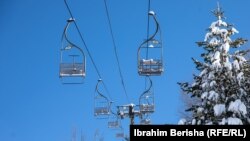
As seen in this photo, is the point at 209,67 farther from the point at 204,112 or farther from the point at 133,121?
the point at 133,121

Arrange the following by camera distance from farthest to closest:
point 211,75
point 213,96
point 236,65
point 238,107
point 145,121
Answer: point 145,121 < point 211,75 < point 236,65 < point 213,96 < point 238,107

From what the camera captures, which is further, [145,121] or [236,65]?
[145,121]

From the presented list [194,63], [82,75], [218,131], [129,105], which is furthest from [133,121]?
[218,131]

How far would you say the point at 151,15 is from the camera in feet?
48.5

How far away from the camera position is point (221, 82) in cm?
1809

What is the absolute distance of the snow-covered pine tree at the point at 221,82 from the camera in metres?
17.5

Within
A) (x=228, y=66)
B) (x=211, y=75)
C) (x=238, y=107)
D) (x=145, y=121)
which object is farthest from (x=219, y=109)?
(x=145, y=121)

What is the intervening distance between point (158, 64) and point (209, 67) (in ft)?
6.88

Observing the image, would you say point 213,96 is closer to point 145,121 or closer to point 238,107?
point 238,107

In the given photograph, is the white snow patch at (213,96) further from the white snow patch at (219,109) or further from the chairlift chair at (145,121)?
the chairlift chair at (145,121)

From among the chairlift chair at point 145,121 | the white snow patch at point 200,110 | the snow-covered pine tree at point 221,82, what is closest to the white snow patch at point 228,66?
the snow-covered pine tree at point 221,82

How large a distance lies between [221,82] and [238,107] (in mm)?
1322

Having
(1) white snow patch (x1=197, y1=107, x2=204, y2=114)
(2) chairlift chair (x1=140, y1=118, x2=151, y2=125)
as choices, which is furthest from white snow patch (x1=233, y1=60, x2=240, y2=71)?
(2) chairlift chair (x1=140, y1=118, x2=151, y2=125)

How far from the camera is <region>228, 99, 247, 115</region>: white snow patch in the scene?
1695 cm
